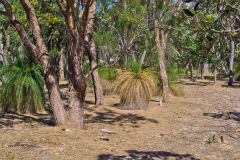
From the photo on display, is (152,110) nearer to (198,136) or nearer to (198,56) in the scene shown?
(198,136)

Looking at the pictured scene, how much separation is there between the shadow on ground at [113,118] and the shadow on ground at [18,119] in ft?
3.69

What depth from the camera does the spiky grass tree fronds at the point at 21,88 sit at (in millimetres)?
7887

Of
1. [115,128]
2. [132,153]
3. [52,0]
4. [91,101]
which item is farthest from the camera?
[91,101]

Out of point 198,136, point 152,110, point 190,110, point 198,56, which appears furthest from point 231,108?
point 198,56

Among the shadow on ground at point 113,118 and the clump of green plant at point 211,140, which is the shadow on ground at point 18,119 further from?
the clump of green plant at point 211,140

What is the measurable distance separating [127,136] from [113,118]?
2.23m

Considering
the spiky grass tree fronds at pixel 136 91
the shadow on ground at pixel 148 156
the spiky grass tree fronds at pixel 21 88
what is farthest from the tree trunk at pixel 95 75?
the shadow on ground at pixel 148 156

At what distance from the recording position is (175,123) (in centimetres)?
777

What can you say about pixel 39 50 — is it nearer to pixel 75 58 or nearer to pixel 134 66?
pixel 75 58

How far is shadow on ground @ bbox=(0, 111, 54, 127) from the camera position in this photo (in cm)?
679

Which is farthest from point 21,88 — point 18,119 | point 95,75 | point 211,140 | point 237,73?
point 237,73

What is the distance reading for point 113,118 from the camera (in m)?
8.33

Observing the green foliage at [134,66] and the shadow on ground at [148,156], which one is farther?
the green foliage at [134,66]

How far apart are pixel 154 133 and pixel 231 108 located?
4928mm
